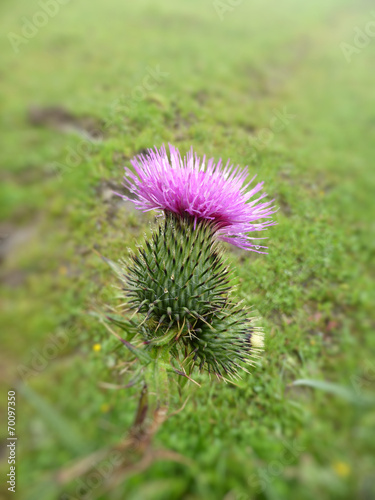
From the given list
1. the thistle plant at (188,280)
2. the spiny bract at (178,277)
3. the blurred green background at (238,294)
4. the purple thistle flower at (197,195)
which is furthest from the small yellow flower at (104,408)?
the purple thistle flower at (197,195)

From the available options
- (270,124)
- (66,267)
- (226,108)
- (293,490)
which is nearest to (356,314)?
(293,490)

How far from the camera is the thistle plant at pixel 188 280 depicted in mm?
2184

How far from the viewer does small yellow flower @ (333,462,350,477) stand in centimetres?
306

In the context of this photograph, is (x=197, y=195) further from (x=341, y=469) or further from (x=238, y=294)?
(x=341, y=469)

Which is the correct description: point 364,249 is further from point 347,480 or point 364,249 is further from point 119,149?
point 119,149

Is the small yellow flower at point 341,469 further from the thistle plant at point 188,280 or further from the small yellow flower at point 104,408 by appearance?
the small yellow flower at point 104,408

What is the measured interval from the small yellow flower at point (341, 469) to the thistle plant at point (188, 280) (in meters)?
1.57

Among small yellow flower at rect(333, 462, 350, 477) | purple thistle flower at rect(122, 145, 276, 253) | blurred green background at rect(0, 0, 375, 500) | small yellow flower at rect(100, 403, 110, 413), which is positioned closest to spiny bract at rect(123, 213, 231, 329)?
purple thistle flower at rect(122, 145, 276, 253)

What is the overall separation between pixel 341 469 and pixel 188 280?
7.75 feet

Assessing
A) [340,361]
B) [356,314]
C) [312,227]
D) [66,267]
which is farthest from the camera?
[66,267]

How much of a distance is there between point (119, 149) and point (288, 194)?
1458mm

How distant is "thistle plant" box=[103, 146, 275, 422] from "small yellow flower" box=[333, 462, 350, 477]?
1.57 m

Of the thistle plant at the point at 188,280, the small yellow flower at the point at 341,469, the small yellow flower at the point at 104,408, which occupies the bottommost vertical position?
the small yellow flower at the point at 104,408

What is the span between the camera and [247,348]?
2.26 m
